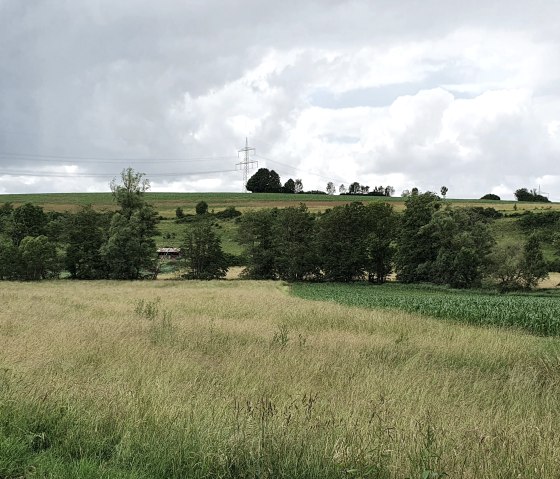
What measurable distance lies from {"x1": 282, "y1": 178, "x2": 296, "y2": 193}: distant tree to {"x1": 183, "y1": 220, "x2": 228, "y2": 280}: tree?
85732mm

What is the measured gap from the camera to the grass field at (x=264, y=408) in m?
4.45

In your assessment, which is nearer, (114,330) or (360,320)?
(114,330)

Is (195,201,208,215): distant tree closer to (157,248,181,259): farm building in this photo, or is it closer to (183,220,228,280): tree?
(157,248,181,259): farm building

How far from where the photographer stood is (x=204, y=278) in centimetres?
6969

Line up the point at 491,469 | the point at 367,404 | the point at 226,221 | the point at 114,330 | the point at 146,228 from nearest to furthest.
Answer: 1. the point at 491,469
2. the point at 367,404
3. the point at 114,330
4. the point at 146,228
5. the point at 226,221

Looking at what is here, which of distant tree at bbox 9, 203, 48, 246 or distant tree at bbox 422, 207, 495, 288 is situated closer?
distant tree at bbox 422, 207, 495, 288

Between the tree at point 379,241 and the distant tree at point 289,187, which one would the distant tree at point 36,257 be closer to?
the tree at point 379,241

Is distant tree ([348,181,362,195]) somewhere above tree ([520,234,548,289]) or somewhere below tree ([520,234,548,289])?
above

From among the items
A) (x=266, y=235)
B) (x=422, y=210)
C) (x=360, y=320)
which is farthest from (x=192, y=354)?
(x=266, y=235)

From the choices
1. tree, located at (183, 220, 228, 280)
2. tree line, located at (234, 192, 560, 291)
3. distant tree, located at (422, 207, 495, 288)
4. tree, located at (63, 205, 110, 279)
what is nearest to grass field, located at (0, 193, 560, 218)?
tree line, located at (234, 192, 560, 291)

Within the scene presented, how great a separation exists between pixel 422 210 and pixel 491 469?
62.4 m

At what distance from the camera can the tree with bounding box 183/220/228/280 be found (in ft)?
232

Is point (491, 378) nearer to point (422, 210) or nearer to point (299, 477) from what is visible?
point (299, 477)

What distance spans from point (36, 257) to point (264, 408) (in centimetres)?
6335
